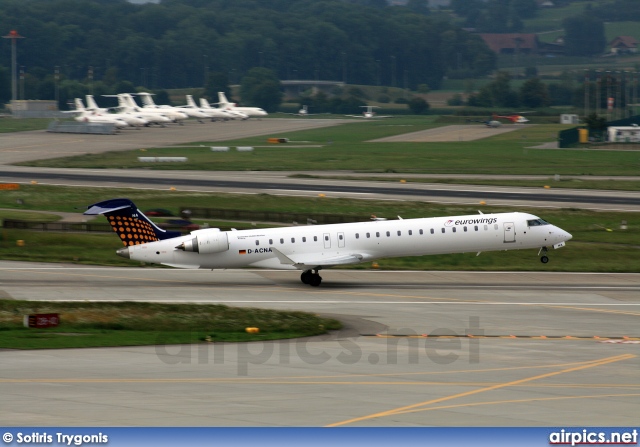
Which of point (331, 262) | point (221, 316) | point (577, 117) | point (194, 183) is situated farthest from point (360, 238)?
point (577, 117)

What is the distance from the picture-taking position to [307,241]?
172 ft

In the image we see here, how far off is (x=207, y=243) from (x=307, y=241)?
5.24m

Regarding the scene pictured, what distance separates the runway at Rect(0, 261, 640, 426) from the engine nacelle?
6.20ft

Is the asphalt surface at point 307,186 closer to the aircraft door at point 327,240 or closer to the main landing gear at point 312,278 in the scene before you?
the aircraft door at point 327,240

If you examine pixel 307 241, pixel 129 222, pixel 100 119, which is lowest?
pixel 307 241

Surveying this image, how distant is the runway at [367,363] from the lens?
24062 mm

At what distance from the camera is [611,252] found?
201 ft

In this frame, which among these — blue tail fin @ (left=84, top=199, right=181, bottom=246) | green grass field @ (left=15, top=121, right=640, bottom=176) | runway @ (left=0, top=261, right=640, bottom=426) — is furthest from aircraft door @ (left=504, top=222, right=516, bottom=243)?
green grass field @ (left=15, top=121, right=640, bottom=176)

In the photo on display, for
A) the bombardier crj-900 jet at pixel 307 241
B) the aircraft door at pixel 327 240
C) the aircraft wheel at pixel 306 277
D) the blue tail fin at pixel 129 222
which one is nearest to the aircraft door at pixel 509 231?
the bombardier crj-900 jet at pixel 307 241

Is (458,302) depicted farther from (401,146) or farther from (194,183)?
(401,146)

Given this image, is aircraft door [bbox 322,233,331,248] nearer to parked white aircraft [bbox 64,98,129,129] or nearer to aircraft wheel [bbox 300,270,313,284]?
aircraft wheel [bbox 300,270,313,284]

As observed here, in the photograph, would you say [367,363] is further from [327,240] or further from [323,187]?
[323,187]

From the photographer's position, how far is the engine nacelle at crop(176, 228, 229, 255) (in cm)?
5112

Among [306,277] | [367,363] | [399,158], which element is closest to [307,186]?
[399,158]
